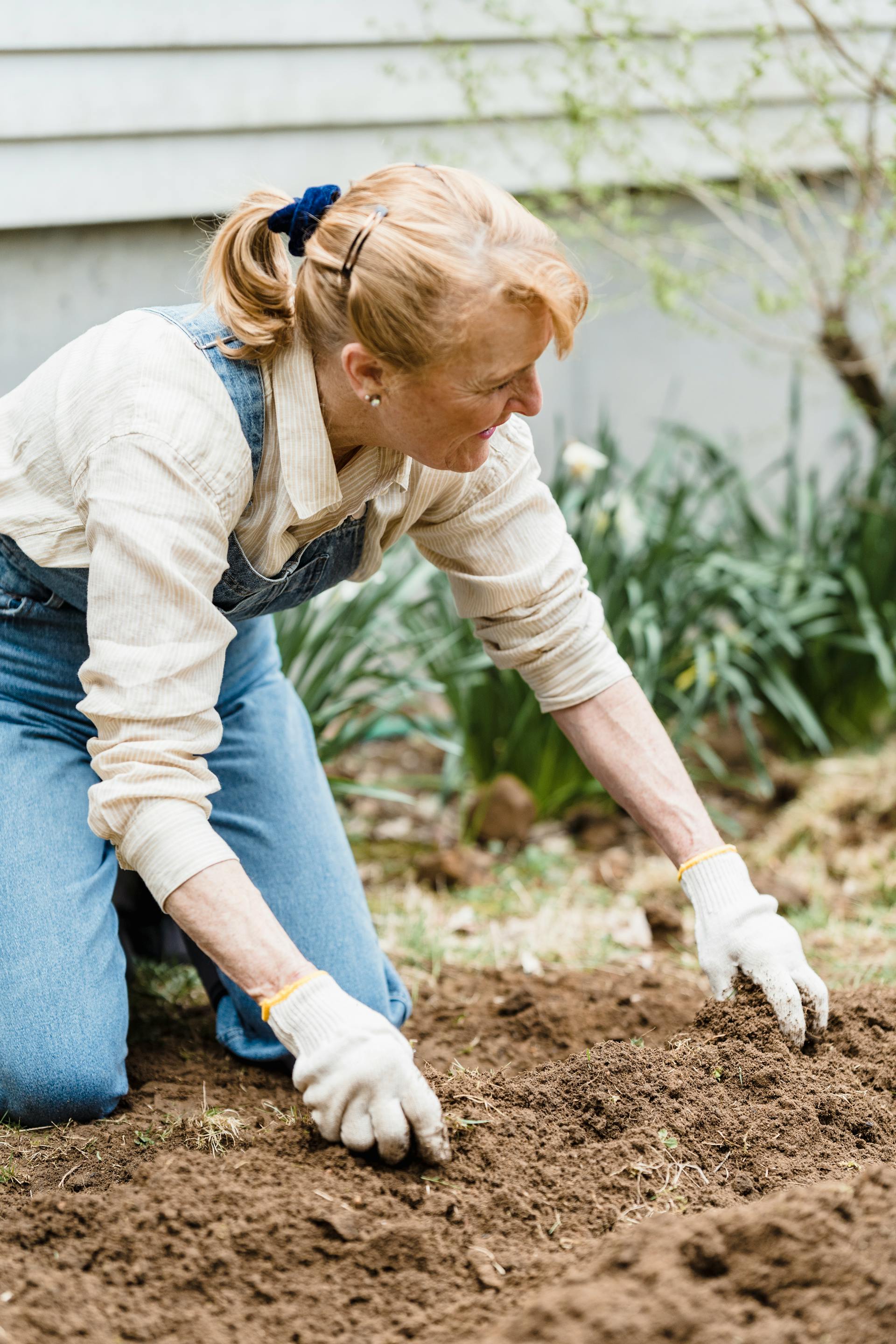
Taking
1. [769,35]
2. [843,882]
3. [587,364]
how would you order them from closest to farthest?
[769,35]
[843,882]
[587,364]

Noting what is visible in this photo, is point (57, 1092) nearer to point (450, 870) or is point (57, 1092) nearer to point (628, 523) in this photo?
point (450, 870)

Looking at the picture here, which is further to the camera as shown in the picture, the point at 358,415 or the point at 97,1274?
the point at 358,415

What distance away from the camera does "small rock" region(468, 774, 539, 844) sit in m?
3.07

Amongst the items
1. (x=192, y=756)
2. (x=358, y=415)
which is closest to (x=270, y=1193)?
(x=192, y=756)

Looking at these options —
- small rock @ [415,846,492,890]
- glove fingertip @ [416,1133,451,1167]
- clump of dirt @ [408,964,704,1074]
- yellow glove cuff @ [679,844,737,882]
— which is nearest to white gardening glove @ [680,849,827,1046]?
yellow glove cuff @ [679,844,737,882]

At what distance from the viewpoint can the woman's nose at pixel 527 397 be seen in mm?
1509

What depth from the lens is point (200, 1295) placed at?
4.01 ft

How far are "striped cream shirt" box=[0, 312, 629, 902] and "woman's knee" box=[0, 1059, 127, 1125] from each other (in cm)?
42

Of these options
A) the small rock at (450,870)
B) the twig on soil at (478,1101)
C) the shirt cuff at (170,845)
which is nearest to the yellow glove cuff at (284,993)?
the shirt cuff at (170,845)

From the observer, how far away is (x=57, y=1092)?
5.51 ft

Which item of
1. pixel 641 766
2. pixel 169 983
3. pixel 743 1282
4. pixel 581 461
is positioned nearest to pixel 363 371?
pixel 641 766

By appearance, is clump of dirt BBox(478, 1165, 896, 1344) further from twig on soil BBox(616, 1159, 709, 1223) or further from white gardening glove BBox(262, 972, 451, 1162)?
white gardening glove BBox(262, 972, 451, 1162)

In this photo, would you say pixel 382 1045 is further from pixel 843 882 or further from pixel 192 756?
pixel 843 882

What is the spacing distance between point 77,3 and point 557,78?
4.61 feet
